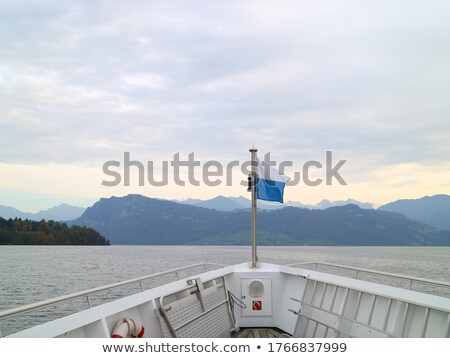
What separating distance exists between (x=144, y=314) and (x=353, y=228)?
538ft

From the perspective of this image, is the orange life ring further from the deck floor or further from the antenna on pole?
the antenna on pole

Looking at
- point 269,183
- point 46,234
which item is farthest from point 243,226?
point 269,183

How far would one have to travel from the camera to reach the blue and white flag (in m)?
9.68

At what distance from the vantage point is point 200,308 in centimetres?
677

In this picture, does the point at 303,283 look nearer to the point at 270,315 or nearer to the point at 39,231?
the point at 270,315

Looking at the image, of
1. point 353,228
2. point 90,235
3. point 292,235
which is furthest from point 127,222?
point 353,228

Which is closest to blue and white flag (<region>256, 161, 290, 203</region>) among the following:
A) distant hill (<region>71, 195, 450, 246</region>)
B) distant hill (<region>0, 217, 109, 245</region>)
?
distant hill (<region>0, 217, 109, 245</region>)

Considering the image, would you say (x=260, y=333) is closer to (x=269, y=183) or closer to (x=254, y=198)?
(x=254, y=198)

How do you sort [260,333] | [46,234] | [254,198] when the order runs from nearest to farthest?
[260,333] → [254,198] → [46,234]

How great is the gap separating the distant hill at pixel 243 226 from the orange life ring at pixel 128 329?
15007cm

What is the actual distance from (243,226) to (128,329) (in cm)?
16082

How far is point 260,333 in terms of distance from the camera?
790cm

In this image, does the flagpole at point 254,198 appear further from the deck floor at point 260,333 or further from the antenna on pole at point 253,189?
the deck floor at point 260,333

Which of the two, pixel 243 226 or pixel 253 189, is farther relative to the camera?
pixel 243 226
